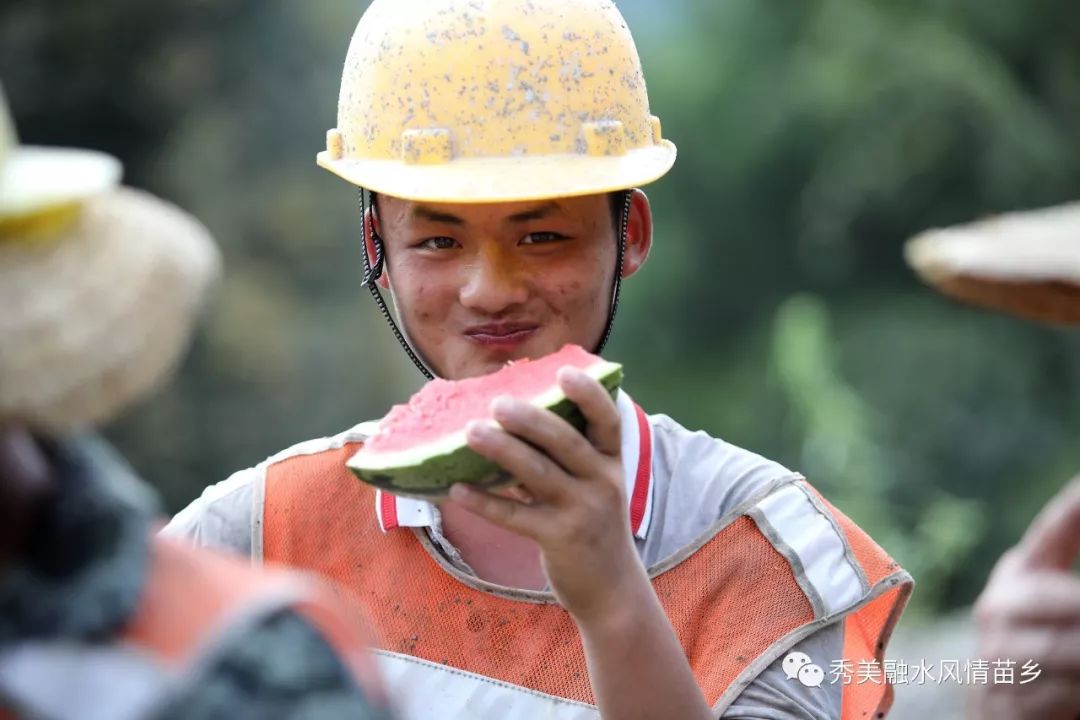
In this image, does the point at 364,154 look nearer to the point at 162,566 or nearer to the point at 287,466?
the point at 287,466

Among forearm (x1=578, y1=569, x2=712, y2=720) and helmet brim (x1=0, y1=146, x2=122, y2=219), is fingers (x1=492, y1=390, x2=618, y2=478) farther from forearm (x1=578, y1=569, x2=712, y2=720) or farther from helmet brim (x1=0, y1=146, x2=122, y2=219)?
helmet brim (x1=0, y1=146, x2=122, y2=219)

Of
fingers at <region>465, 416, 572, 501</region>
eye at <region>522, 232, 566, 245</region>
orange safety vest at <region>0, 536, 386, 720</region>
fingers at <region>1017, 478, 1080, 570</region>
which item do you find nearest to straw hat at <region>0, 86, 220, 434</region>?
orange safety vest at <region>0, 536, 386, 720</region>

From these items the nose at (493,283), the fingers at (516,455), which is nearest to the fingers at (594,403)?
the fingers at (516,455)

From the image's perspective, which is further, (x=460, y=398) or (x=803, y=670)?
(x=803, y=670)

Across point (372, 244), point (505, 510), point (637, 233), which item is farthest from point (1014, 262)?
point (372, 244)

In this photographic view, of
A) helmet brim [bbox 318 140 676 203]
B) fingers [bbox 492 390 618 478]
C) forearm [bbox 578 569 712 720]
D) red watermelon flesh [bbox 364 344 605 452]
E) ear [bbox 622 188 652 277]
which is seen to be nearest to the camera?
fingers [bbox 492 390 618 478]

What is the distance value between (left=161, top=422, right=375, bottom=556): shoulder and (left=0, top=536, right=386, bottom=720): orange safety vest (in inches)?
62.4

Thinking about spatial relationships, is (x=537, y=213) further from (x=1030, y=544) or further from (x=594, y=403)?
(x=1030, y=544)

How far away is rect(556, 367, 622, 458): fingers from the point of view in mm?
2754

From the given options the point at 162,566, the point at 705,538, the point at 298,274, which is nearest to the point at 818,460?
the point at 298,274

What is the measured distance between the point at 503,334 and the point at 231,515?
0.81 meters

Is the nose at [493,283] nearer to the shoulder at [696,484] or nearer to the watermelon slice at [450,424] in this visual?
the watermelon slice at [450,424]

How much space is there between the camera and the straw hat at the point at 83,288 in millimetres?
1935

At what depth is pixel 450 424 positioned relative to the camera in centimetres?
305
